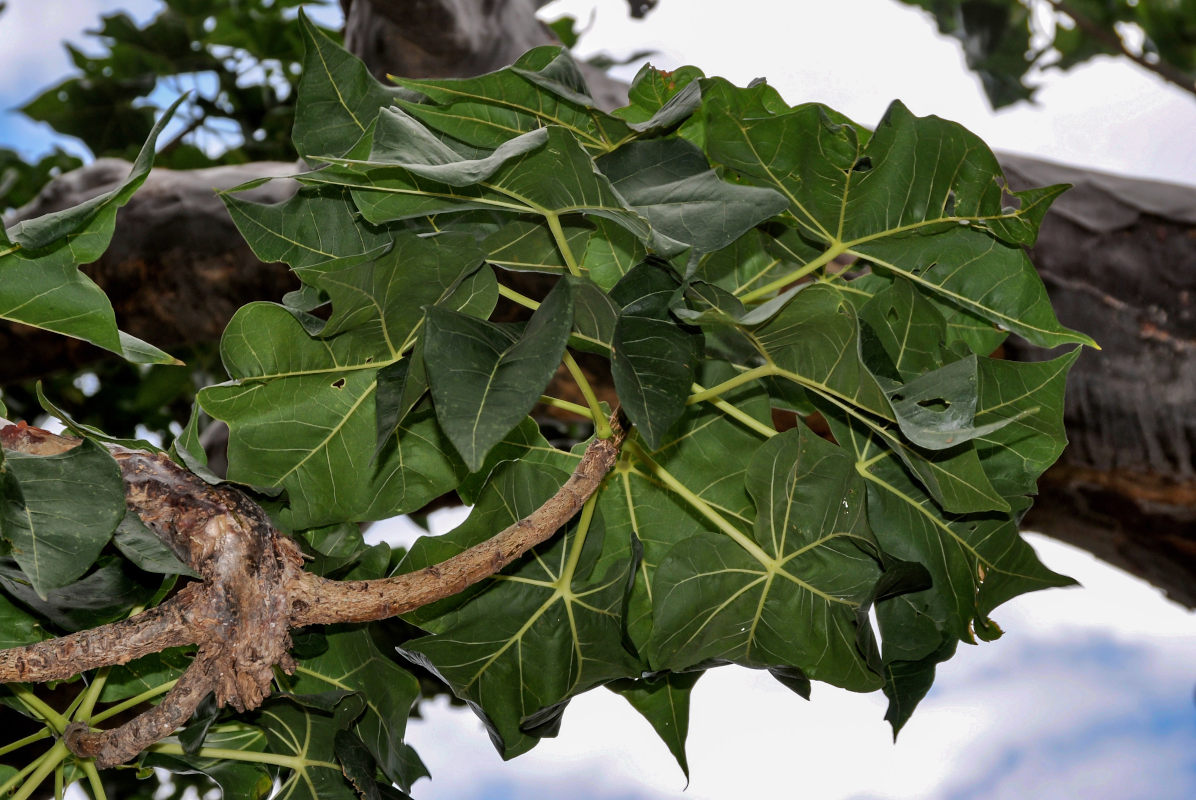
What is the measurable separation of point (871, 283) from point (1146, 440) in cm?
65

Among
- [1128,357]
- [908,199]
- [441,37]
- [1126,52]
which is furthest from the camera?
[1126,52]

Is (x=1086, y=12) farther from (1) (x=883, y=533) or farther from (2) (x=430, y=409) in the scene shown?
(2) (x=430, y=409)

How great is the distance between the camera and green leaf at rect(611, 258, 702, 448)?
370 mm

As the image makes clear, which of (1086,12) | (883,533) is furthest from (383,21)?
(1086,12)

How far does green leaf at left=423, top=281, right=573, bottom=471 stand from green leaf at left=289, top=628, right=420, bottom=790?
0.74 feet

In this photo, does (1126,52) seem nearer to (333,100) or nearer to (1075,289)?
(1075,289)

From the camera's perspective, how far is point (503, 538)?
41 cm

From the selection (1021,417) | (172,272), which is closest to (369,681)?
(1021,417)

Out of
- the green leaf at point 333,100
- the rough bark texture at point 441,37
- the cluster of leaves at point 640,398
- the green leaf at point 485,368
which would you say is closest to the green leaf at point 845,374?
the cluster of leaves at point 640,398

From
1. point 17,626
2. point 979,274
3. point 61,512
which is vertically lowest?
point 17,626

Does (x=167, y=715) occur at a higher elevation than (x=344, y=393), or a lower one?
lower

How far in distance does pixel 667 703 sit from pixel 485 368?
275 mm

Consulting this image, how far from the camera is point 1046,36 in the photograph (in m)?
1.59

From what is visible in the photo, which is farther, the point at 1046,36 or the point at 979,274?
the point at 1046,36
